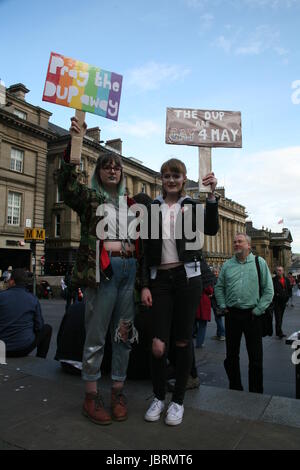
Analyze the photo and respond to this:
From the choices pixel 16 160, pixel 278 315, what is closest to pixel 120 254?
pixel 278 315

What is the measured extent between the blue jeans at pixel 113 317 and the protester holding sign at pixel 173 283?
16 cm

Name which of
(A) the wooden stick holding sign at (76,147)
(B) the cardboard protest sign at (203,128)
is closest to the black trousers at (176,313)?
(A) the wooden stick holding sign at (76,147)

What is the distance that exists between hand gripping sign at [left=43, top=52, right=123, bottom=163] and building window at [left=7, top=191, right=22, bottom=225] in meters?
26.7

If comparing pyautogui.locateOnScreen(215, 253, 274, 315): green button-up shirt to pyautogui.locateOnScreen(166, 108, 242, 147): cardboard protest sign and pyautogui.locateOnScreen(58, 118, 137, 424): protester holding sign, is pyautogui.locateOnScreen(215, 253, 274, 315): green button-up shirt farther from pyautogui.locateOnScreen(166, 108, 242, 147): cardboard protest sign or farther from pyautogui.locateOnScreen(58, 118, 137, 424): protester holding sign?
pyautogui.locateOnScreen(58, 118, 137, 424): protester holding sign

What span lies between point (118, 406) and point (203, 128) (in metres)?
2.83

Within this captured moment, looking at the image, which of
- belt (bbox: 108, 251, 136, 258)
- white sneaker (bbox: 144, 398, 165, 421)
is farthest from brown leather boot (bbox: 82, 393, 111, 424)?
belt (bbox: 108, 251, 136, 258)

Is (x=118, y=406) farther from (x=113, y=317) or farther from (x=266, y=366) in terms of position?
(x=266, y=366)

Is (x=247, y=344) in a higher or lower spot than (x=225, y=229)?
lower

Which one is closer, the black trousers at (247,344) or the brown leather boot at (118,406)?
the brown leather boot at (118,406)

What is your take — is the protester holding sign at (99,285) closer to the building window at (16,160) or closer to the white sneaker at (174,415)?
the white sneaker at (174,415)

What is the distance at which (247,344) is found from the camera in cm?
399

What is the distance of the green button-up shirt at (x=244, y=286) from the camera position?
3945 millimetres
